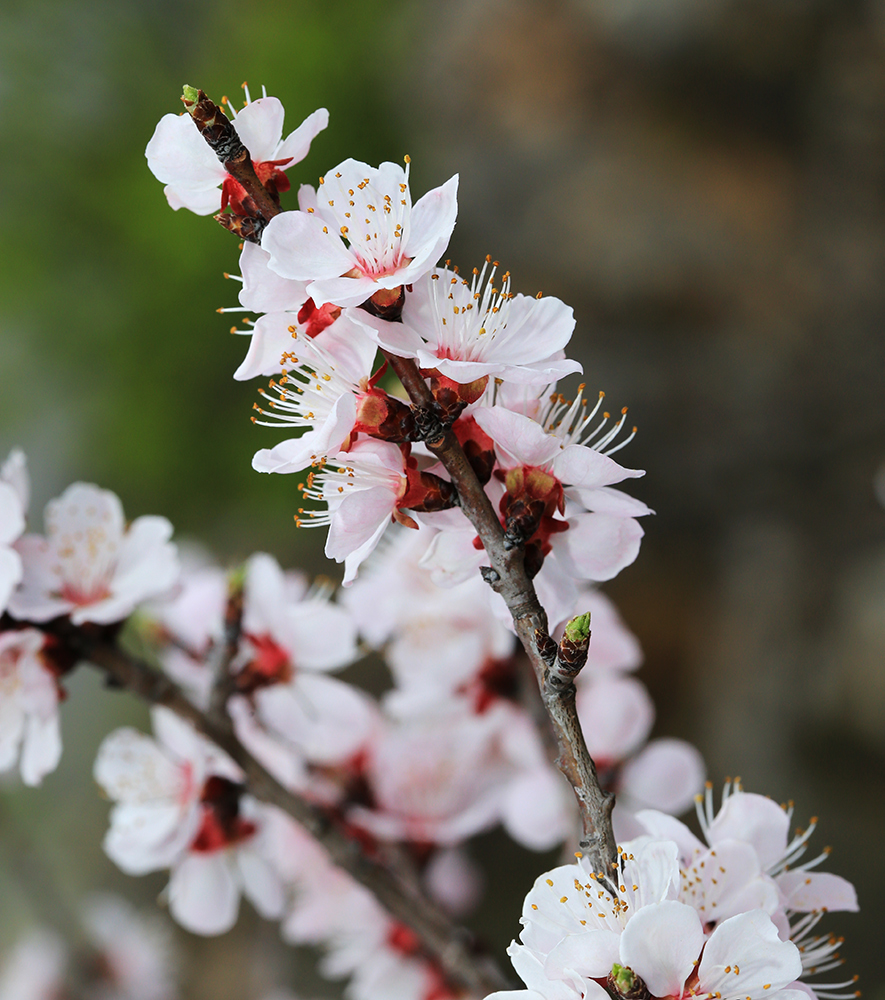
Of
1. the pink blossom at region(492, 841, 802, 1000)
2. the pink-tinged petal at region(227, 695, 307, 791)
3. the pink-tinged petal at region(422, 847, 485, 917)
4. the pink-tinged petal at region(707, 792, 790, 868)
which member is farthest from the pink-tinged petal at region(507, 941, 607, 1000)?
the pink-tinged petal at region(422, 847, 485, 917)

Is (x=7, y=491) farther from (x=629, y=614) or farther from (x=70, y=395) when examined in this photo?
(x=70, y=395)

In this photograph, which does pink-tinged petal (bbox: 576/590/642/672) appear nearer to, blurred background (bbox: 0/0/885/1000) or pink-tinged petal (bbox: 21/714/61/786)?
pink-tinged petal (bbox: 21/714/61/786)

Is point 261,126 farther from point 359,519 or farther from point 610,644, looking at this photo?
point 610,644

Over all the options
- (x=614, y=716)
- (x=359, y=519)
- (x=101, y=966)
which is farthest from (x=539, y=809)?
(x=101, y=966)

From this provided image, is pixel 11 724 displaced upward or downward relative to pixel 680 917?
upward

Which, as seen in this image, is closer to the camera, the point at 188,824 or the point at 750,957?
the point at 750,957

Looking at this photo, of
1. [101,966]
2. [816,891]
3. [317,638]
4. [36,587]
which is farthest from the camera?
[101,966]

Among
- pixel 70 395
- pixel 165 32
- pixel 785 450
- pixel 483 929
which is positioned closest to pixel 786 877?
pixel 483 929
